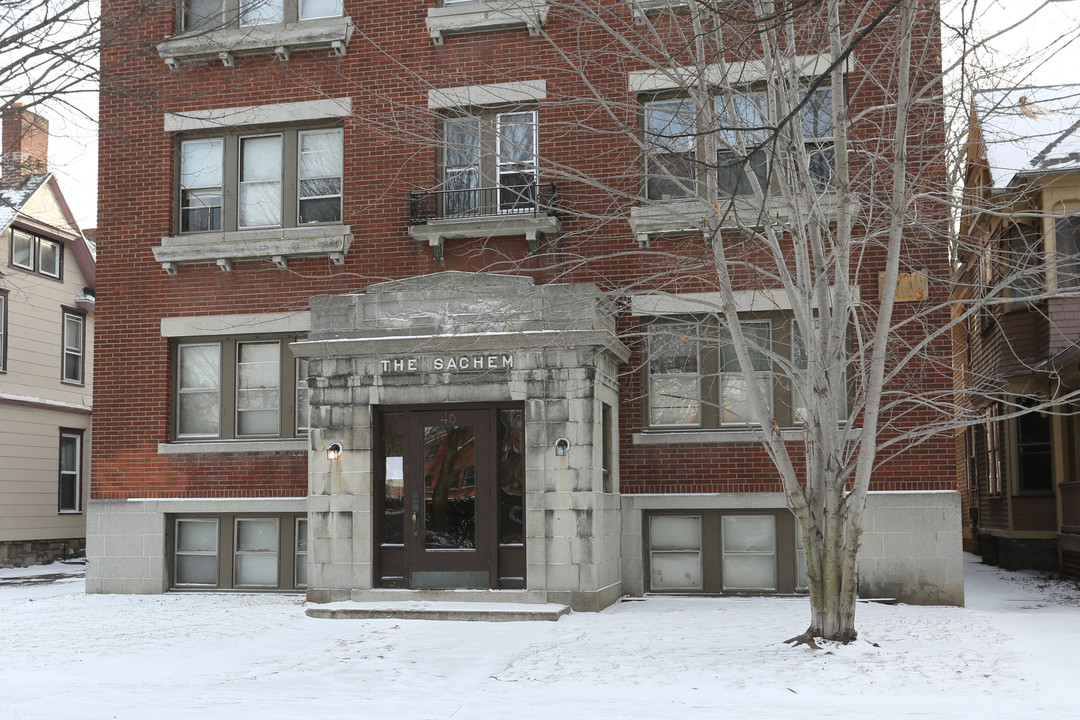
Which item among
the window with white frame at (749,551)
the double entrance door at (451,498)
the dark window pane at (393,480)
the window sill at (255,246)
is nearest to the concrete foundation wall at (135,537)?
the dark window pane at (393,480)

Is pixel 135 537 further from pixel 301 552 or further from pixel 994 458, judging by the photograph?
pixel 994 458

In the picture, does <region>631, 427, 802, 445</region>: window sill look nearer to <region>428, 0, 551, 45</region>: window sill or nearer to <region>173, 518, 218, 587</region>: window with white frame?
<region>428, 0, 551, 45</region>: window sill

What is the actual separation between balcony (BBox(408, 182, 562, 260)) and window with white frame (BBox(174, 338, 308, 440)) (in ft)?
10.1

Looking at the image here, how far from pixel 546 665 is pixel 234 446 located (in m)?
8.63

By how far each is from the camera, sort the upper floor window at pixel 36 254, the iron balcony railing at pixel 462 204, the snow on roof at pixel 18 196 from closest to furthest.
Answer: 1. the iron balcony railing at pixel 462 204
2. the snow on roof at pixel 18 196
3. the upper floor window at pixel 36 254

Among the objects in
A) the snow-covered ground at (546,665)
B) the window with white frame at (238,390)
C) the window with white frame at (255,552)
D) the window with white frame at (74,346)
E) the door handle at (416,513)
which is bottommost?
the snow-covered ground at (546,665)

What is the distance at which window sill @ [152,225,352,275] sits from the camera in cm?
1653

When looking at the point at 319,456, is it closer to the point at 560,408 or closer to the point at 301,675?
the point at 560,408

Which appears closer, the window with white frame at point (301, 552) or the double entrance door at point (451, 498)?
the double entrance door at point (451, 498)

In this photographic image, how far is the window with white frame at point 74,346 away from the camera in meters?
27.0

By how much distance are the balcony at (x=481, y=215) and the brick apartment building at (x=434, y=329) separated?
0.05 meters

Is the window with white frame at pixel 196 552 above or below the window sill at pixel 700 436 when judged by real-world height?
below

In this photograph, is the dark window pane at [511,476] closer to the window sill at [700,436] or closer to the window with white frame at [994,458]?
the window sill at [700,436]

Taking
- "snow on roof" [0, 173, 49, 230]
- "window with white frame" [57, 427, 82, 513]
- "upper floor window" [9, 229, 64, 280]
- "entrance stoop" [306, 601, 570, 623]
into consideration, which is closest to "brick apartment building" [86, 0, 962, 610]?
"entrance stoop" [306, 601, 570, 623]
